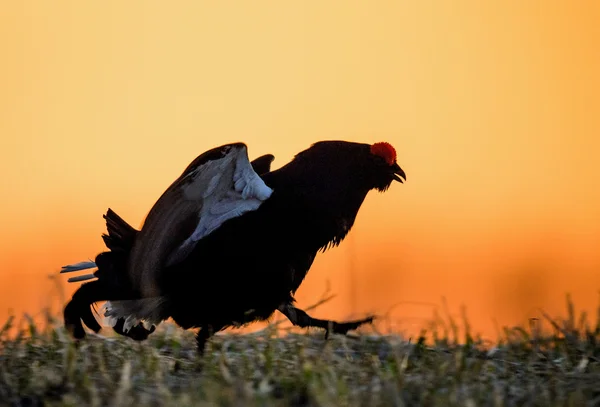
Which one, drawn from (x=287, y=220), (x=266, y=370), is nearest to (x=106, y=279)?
(x=287, y=220)

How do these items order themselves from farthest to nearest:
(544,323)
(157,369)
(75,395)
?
(544,323)
(157,369)
(75,395)

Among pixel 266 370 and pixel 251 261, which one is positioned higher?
pixel 251 261

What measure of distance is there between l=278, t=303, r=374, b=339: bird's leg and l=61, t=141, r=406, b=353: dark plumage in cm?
16

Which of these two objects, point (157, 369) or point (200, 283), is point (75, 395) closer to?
point (157, 369)

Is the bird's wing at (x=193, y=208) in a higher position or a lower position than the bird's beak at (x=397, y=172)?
lower

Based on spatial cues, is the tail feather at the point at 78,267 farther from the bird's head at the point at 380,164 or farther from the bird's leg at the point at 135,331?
the bird's head at the point at 380,164

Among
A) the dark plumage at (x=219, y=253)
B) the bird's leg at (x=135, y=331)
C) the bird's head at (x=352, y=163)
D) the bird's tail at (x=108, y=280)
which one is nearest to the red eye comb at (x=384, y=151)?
the bird's head at (x=352, y=163)

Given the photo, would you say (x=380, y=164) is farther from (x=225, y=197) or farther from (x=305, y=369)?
(x=305, y=369)

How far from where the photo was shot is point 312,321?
565 centimetres

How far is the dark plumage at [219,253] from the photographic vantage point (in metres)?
5.20

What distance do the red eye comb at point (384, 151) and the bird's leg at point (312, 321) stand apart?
90 cm

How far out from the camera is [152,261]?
5254 millimetres

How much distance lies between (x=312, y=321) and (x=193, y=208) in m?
1.00

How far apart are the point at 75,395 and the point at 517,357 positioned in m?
2.34
